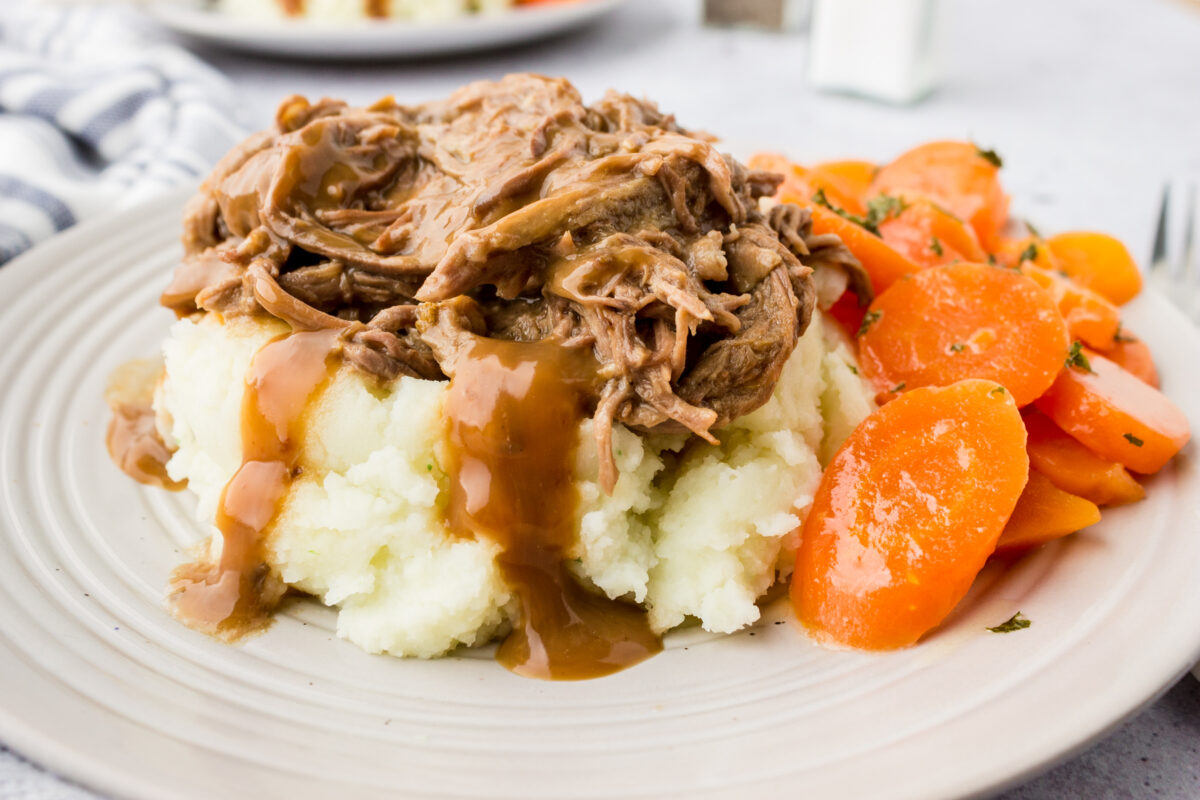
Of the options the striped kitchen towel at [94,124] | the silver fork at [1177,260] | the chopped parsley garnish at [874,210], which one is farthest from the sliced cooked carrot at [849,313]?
the striped kitchen towel at [94,124]

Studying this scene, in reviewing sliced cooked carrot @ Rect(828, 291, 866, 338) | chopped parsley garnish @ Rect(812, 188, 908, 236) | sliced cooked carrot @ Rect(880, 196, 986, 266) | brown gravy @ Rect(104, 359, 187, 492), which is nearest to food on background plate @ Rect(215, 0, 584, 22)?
brown gravy @ Rect(104, 359, 187, 492)

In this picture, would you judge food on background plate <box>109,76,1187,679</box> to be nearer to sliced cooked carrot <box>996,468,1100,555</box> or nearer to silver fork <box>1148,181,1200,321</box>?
sliced cooked carrot <box>996,468,1100,555</box>

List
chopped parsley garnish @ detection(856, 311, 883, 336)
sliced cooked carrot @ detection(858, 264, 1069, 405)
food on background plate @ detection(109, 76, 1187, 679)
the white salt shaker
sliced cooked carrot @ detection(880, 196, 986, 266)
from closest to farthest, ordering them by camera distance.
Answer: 1. food on background plate @ detection(109, 76, 1187, 679)
2. sliced cooked carrot @ detection(858, 264, 1069, 405)
3. chopped parsley garnish @ detection(856, 311, 883, 336)
4. sliced cooked carrot @ detection(880, 196, 986, 266)
5. the white salt shaker

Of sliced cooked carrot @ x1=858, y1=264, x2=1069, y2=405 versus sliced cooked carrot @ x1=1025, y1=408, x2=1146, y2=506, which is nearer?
sliced cooked carrot @ x1=1025, y1=408, x2=1146, y2=506

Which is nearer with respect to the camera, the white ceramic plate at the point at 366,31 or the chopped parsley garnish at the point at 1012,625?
the chopped parsley garnish at the point at 1012,625

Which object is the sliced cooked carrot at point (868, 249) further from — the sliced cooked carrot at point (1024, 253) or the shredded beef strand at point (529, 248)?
the sliced cooked carrot at point (1024, 253)

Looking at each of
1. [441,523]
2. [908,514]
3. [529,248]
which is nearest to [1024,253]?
[908,514]
